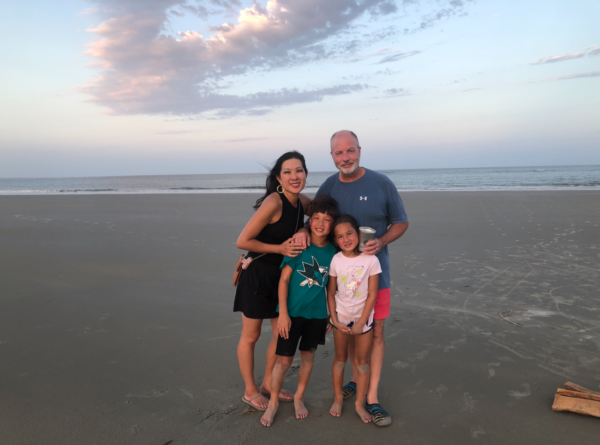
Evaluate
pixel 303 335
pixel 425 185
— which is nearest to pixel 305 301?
pixel 303 335

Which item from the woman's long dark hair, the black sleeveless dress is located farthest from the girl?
the woman's long dark hair

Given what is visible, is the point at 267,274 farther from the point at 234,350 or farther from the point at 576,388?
the point at 576,388

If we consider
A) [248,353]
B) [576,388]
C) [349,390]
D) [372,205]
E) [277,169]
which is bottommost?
[349,390]

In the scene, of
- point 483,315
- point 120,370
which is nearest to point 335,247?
point 120,370

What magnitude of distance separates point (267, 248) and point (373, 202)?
0.85 m

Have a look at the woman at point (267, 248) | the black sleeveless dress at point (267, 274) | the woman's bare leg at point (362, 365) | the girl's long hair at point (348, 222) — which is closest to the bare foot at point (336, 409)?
the woman's bare leg at point (362, 365)

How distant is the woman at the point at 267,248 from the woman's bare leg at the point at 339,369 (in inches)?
14.7

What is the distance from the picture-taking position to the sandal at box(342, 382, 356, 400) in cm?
289

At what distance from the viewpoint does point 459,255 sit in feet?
22.0

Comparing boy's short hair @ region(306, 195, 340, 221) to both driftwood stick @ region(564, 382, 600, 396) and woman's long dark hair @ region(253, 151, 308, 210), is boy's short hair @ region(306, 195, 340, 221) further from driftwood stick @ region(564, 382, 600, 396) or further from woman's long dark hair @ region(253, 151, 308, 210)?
driftwood stick @ region(564, 382, 600, 396)

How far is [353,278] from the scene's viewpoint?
2.61 metres

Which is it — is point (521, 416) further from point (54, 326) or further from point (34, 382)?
point (54, 326)

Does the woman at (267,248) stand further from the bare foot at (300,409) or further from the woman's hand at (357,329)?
the woman's hand at (357,329)

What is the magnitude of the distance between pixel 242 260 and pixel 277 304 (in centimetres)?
43
